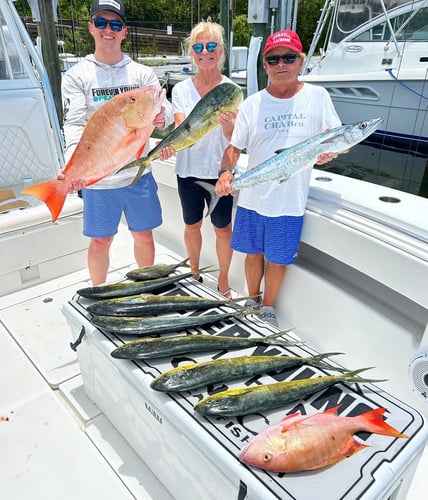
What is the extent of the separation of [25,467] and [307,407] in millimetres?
1285

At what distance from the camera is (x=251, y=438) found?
1219 millimetres

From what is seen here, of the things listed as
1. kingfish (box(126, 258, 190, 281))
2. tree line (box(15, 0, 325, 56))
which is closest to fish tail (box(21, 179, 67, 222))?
kingfish (box(126, 258, 190, 281))

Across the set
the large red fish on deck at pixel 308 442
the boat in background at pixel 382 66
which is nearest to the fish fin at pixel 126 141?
the large red fish on deck at pixel 308 442

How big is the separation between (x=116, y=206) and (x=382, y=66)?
875cm

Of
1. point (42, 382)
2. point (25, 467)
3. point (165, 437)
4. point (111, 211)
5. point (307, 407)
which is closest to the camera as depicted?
point (307, 407)

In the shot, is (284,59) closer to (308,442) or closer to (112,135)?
(112,135)

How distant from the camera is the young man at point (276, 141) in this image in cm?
204

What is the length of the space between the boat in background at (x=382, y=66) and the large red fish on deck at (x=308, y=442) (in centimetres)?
830

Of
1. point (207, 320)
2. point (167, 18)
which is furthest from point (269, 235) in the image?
point (167, 18)

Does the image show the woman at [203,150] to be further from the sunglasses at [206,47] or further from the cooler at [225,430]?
the cooler at [225,430]

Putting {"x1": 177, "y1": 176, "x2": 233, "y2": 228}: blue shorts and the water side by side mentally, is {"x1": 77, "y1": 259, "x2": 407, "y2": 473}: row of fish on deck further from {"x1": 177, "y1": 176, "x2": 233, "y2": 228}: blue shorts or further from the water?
the water

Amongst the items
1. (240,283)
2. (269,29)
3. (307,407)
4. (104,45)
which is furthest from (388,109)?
(307,407)

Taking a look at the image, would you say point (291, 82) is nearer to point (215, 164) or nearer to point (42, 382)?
point (215, 164)

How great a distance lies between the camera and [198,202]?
8.79 ft
